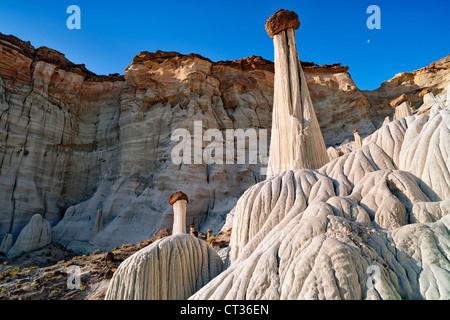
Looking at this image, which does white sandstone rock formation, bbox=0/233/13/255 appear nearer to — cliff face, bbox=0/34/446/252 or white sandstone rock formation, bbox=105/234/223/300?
cliff face, bbox=0/34/446/252

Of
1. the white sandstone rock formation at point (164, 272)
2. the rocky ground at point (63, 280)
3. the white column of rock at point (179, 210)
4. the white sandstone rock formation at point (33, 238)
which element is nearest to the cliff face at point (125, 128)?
the white sandstone rock formation at point (33, 238)

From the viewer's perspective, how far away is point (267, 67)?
96.9ft

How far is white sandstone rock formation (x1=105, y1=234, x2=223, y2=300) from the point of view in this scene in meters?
5.62

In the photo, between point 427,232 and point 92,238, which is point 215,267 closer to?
point 427,232

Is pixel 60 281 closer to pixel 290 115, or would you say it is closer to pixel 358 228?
pixel 358 228

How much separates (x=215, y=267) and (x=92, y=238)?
15.7 metres

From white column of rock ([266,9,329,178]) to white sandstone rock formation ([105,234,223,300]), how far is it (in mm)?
7392

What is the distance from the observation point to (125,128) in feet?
86.5

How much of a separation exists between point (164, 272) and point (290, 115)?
995 centimetres

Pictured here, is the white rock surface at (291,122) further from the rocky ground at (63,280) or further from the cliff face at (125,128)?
the cliff face at (125,128)

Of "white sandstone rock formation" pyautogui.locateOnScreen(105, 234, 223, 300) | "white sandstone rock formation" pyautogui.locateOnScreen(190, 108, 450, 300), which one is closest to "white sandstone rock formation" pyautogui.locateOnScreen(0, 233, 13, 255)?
"white sandstone rock formation" pyautogui.locateOnScreen(105, 234, 223, 300)

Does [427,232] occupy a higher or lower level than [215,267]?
higher
